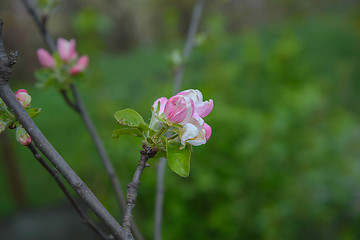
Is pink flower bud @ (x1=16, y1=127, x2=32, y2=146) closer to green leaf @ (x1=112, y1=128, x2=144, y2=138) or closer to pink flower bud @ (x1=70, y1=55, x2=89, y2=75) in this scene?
green leaf @ (x1=112, y1=128, x2=144, y2=138)

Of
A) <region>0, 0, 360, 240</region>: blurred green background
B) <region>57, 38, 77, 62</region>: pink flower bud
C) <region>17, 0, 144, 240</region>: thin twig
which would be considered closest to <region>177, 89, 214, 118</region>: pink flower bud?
<region>17, 0, 144, 240</region>: thin twig

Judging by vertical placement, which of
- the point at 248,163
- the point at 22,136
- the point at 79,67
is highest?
the point at 79,67

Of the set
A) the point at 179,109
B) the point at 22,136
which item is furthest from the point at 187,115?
the point at 22,136

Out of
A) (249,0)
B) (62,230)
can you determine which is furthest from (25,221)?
(249,0)

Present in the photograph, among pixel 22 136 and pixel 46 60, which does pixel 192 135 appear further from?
pixel 46 60

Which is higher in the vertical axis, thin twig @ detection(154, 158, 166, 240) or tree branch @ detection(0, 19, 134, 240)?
tree branch @ detection(0, 19, 134, 240)
